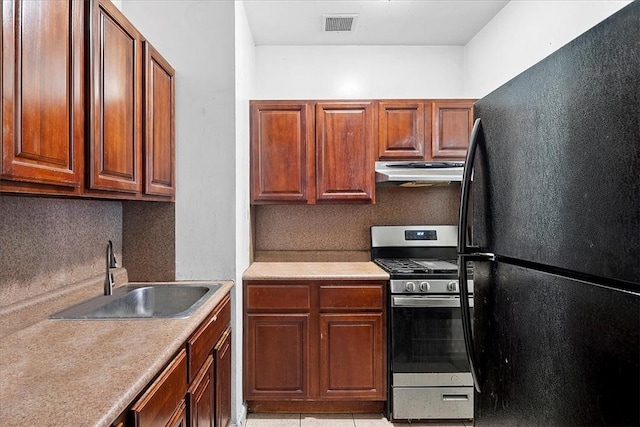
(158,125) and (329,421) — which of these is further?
(329,421)

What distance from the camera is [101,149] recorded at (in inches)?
60.3

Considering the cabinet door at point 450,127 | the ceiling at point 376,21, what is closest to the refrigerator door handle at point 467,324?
the cabinet door at point 450,127

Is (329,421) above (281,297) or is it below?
below

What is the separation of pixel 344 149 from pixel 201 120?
3.53ft

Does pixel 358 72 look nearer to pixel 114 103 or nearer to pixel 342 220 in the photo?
pixel 342 220

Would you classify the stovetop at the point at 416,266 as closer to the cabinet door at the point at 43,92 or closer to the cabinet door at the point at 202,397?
the cabinet door at the point at 202,397

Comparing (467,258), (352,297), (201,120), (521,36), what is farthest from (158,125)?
(521,36)

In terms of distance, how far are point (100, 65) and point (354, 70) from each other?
2.33 m

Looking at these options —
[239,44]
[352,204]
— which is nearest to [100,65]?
[239,44]

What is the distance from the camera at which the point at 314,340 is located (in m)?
2.73

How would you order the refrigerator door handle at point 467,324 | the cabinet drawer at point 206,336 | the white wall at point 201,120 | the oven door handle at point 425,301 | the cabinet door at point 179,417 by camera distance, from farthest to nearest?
the oven door handle at point 425,301, the white wall at point 201,120, the cabinet drawer at point 206,336, the cabinet door at point 179,417, the refrigerator door handle at point 467,324

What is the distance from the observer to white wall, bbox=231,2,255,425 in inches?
98.5

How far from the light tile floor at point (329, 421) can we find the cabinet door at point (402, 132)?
1764mm

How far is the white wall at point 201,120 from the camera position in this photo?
95.0 inches
